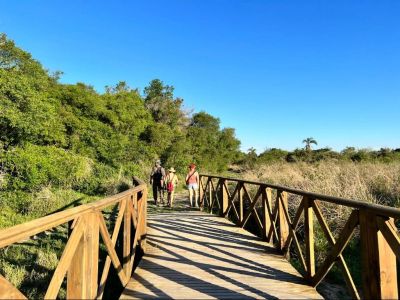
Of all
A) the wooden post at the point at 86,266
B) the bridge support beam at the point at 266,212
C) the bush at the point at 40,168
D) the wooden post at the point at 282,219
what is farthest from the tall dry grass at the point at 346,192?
the bush at the point at 40,168

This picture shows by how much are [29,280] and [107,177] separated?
12365mm

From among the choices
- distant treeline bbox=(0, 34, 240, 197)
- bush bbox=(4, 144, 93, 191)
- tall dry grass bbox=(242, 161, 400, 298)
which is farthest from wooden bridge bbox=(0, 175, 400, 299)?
distant treeline bbox=(0, 34, 240, 197)

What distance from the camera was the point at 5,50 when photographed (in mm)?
17828

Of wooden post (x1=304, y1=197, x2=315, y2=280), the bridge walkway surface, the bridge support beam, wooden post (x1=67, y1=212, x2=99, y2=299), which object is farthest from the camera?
the bridge support beam

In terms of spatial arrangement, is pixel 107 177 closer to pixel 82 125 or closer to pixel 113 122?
pixel 82 125

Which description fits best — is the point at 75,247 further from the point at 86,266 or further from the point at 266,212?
the point at 266,212

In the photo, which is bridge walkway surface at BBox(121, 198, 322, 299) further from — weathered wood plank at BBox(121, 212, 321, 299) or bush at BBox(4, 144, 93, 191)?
bush at BBox(4, 144, 93, 191)

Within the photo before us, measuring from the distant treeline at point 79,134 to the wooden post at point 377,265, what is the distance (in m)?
13.6

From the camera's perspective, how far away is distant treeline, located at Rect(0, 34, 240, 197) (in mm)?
14133

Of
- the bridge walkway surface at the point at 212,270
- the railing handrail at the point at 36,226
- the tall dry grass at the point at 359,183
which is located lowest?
the bridge walkway surface at the point at 212,270

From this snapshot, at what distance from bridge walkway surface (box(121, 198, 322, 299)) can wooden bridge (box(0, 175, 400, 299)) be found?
12 millimetres

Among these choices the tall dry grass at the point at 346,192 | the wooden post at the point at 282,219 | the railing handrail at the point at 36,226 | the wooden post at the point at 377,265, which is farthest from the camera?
the tall dry grass at the point at 346,192

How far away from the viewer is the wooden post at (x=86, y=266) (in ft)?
8.60

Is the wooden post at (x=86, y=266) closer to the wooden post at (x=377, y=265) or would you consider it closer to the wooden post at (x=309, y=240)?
the wooden post at (x=377, y=265)
